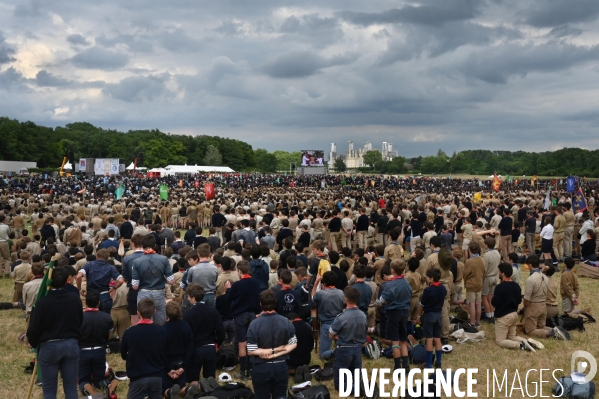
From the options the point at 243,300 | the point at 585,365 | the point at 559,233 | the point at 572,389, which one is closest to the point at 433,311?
the point at 572,389

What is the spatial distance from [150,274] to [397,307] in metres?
4.20

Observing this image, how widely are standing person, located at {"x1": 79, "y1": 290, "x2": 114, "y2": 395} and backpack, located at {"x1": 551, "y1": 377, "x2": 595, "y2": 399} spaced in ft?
22.6

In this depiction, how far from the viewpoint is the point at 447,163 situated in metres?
164

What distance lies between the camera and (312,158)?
8488 cm

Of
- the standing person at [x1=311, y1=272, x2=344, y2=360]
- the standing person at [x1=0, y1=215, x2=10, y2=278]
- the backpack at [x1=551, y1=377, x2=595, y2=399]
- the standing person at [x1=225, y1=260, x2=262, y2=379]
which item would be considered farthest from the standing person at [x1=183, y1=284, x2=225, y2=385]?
the standing person at [x1=0, y1=215, x2=10, y2=278]

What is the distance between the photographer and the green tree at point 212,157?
13300cm

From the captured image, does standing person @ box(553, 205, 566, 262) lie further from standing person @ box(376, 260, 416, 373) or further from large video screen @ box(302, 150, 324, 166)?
large video screen @ box(302, 150, 324, 166)

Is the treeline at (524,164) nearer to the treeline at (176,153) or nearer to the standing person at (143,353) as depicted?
the treeline at (176,153)

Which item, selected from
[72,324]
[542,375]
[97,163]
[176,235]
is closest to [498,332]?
[542,375]

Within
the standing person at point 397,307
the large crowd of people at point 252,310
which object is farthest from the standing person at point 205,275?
the standing person at point 397,307

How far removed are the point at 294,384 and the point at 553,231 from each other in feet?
42.3

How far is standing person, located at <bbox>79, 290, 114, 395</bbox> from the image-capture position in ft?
22.5

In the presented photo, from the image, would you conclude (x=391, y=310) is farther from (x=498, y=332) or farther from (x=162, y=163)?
(x=162, y=163)

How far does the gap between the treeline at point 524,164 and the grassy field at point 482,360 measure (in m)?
97.4
